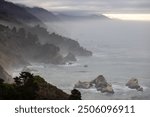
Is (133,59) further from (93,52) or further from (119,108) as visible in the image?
(119,108)

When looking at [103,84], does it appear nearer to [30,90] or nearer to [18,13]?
[30,90]

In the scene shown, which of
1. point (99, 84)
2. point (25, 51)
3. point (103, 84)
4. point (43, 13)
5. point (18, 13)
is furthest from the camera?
point (25, 51)

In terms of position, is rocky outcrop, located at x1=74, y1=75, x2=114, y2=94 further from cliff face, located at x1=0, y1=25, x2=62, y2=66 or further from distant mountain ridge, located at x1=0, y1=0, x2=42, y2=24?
distant mountain ridge, located at x1=0, y1=0, x2=42, y2=24

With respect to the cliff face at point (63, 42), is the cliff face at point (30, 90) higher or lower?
lower

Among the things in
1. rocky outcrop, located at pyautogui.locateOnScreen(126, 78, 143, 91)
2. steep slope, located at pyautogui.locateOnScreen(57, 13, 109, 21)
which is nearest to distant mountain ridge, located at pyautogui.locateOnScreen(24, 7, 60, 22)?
steep slope, located at pyautogui.locateOnScreen(57, 13, 109, 21)

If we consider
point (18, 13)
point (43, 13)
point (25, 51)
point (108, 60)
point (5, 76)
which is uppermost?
point (18, 13)

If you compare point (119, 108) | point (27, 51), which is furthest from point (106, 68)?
point (119, 108)

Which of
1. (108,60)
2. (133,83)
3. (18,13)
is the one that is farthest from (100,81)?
(18,13)

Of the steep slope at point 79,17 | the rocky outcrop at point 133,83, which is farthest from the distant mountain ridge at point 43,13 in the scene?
the rocky outcrop at point 133,83

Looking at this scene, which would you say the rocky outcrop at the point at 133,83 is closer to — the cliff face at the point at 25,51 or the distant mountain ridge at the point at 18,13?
the cliff face at the point at 25,51

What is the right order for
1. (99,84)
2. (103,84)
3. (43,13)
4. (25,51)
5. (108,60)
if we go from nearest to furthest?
(43,13), (103,84), (99,84), (108,60), (25,51)
